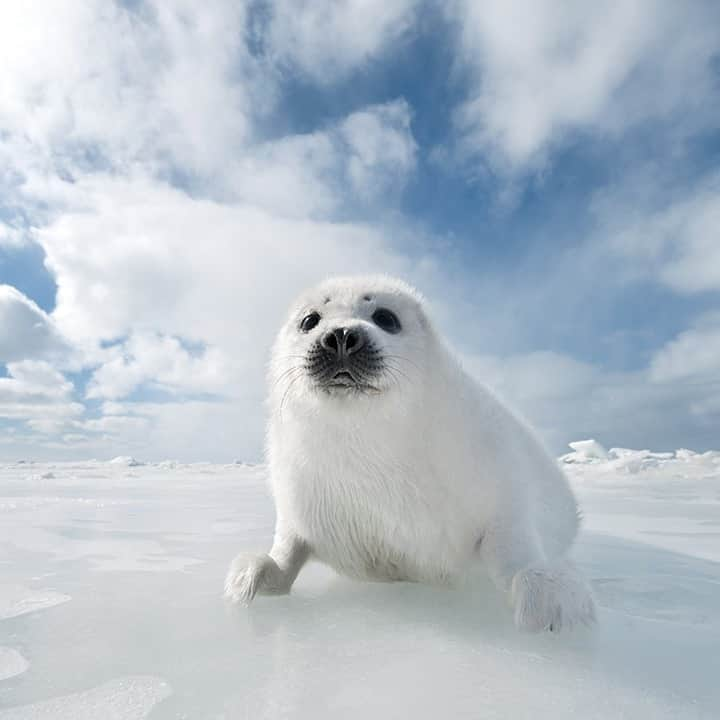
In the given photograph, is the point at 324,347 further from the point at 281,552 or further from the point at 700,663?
the point at 700,663

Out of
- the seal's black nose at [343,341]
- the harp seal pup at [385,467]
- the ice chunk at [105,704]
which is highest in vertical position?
the seal's black nose at [343,341]

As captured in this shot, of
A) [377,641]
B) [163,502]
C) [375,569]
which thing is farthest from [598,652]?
[163,502]

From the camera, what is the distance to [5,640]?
6.11 ft

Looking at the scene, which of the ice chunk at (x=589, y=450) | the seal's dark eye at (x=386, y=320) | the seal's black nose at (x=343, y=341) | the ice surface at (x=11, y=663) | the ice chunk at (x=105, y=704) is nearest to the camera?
the ice chunk at (x=105, y=704)

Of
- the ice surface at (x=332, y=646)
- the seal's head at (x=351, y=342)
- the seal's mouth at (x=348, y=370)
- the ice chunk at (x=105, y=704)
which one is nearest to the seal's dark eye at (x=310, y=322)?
the seal's head at (x=351, y=342)

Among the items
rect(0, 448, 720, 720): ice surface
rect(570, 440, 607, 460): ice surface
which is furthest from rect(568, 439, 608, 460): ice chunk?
rect(0, 448, 720, 720): ice surface

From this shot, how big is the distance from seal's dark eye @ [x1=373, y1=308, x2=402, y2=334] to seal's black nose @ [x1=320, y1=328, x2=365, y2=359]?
391mm

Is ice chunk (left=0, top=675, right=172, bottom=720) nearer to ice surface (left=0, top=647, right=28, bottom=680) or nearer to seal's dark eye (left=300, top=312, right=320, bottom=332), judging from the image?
ice surface (left=0, top=647, right=28, bottom=680)

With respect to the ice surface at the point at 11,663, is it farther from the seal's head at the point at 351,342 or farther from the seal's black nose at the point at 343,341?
the seal's black nose at the point at 343,341

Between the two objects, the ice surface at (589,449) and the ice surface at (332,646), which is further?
the ice surface at (589,449)

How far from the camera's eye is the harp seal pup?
2.41 m

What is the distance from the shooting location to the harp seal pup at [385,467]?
241cm

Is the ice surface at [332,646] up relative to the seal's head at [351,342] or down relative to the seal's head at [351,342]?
down

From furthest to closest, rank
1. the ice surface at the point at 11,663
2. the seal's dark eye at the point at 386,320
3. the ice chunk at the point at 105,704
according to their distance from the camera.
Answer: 1. the seal's dark eye at the point at 386,320
2. the ice surface at the point at 11,663
3. the ice chunk at the point at 105,704
